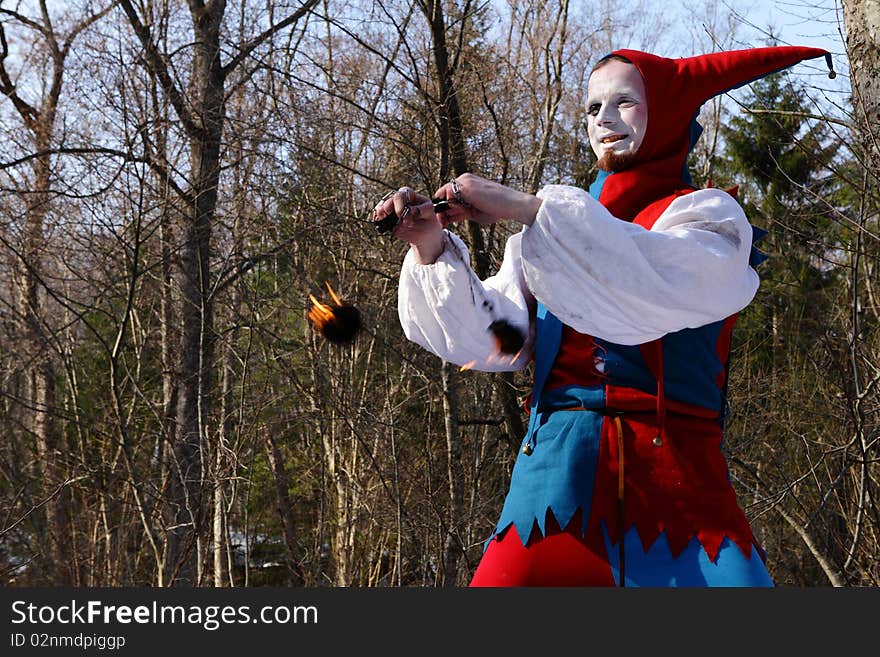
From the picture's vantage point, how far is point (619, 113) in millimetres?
2023

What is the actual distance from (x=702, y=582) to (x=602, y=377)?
430mm

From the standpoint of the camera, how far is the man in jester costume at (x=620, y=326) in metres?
1.67

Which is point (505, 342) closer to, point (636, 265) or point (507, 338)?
point (507, 338)

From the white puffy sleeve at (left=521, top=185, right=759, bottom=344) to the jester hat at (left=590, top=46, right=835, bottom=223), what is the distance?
26 cm

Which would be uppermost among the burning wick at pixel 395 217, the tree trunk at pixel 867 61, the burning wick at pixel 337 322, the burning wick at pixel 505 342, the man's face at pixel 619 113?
the tree trunk at pixel 867 61

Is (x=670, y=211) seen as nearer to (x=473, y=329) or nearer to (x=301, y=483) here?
(x=473, y=329)

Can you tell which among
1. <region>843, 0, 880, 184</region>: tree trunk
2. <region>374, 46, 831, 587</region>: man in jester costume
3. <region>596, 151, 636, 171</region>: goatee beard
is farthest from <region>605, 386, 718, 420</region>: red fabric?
<region>843, 0, 880, 184</region>: tree trunk

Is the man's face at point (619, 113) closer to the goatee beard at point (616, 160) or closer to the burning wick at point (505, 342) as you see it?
the goatee beard at point (616, 160)

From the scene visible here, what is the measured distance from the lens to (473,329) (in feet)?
6.59

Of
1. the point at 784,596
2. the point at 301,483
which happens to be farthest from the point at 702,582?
the point at 301,483

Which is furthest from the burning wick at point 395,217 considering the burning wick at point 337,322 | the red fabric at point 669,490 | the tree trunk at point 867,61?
the tree trunk at point 867,61

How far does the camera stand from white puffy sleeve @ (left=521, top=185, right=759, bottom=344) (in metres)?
1.63

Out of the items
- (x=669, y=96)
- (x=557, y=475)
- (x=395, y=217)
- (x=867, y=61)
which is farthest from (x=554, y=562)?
(x=867, y=61)

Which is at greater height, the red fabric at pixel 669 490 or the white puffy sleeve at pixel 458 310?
the white puffy sleeve at pixel 458 310
